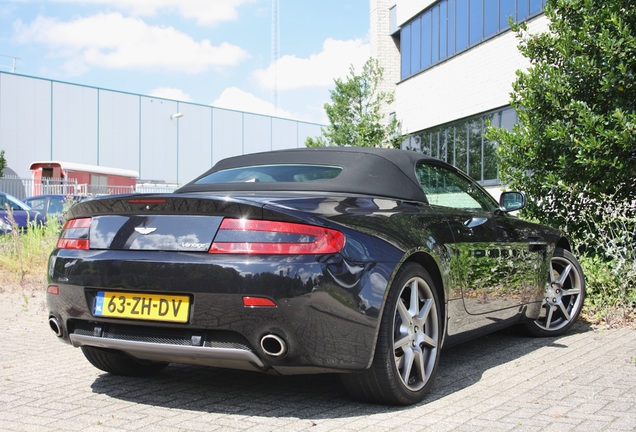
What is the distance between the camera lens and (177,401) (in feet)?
13.2

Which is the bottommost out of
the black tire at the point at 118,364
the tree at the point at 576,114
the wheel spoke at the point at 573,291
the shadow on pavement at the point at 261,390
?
the shadow on pavement at the point at 261,390

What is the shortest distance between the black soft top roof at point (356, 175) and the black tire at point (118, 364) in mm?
1103

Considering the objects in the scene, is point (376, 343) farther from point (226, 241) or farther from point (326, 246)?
point (226, 241)

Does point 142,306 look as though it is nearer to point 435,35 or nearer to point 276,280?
point 276,280

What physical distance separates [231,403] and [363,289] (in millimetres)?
1055

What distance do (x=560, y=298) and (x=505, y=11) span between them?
517 inches

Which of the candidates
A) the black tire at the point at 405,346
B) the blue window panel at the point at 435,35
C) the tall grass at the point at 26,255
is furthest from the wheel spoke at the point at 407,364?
the blue window panel at the point at 435,35

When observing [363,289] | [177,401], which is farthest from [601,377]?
[177,401]

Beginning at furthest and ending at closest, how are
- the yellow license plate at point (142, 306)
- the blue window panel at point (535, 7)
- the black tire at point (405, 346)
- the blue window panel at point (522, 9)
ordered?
1. the blue window panel at point (522, 9)
2. the blue window panel at point (535, 7)
3. the black tire at point (405, 346)
4. the yellow license plate at point (142, 306)

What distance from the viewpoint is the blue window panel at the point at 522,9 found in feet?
55.3

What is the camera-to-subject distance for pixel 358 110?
20953mm

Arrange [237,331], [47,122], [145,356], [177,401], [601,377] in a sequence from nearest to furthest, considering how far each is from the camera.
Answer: [237,331] < [145,356] < [177,401] < [601,377] < [47,122]

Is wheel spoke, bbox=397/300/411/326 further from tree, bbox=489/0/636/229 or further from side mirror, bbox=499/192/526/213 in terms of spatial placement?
tree, bbox=489/0/636/229

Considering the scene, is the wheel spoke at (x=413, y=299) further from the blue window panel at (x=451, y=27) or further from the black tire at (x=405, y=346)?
the blue window panel at (x=451, y=27)
